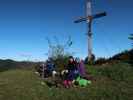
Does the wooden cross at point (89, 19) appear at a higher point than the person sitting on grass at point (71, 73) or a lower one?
higher

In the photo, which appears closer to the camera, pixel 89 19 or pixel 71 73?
pixel 71 73

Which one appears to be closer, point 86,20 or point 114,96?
point 114,96

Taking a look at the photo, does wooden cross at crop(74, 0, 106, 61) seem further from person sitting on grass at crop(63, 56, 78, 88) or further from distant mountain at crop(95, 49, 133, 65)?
person sitting on grass at crop(63, 56, 78, 88)

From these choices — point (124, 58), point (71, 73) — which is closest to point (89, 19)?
point (124, 58)

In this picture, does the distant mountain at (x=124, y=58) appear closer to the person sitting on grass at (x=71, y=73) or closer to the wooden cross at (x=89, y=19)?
the wooden cross at (x=89, y=19)

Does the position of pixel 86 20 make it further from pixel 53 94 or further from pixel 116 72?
pixel 53 94

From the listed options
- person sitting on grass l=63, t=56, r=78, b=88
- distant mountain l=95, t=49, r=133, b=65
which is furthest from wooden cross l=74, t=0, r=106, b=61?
person sitting on grass l=63, t=56, r=78, b=88

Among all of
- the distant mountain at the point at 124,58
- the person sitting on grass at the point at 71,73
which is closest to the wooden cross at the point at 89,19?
the distant mountain at the point at 124,58

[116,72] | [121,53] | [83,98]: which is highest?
[121,53]

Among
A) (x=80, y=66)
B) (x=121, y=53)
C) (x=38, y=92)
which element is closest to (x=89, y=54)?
(x=121, y=53)

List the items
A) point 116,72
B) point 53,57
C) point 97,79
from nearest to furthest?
point 97,79, point 116,72, point 53,57

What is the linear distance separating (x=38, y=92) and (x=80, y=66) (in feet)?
14.2

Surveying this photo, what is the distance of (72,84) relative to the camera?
769 inches

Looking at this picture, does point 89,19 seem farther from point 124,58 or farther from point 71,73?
point 71,73
